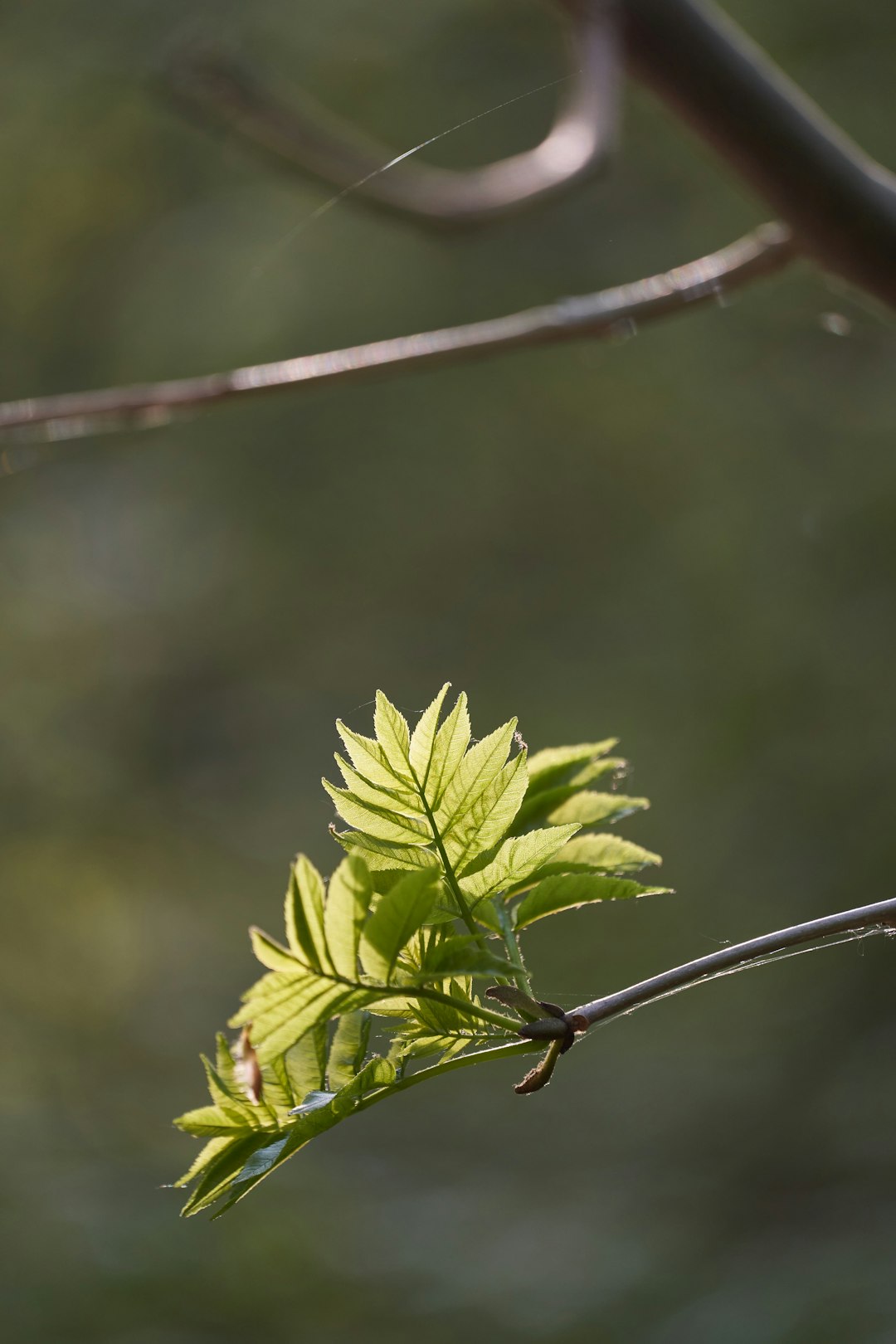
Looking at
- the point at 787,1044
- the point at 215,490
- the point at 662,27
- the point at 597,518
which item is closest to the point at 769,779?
the point at 787,1044

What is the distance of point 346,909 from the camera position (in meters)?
0.22

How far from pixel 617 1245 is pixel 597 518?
140cm

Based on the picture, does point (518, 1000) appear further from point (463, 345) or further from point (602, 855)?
point (463, 345)

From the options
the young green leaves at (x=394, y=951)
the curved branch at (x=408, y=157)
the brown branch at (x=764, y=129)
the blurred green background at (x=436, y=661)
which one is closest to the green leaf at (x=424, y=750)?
the young green leaves at (x=394, y=951)

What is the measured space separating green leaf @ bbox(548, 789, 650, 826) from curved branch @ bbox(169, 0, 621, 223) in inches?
17.6

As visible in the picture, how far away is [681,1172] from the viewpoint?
192 cm

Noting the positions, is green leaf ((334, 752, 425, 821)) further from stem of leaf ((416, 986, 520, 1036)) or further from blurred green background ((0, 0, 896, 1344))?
blurred green background ((0, 0, 896, 1344))

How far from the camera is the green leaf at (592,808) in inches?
11.9

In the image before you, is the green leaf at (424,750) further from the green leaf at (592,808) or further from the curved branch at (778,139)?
the curved branch at (778,139)

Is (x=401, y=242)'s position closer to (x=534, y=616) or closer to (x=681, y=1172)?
(x=534, y=616)

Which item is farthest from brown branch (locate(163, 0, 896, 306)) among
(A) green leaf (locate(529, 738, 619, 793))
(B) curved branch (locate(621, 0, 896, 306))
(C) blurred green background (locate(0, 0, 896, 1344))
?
(C) blurred green background (locate(0, 0, 896, 1344))

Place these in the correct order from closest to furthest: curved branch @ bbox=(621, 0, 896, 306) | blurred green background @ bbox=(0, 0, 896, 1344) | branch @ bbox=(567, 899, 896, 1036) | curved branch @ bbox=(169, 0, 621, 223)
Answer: branch @ bbox=(567, 899, 896, 1036) < curved branch @ bbox=(621, 0, 896, 306) < curved branch @ bbox=(169, 0, 621, 223) < blurred green background @ bbox=(0, 0, 896, 1344)

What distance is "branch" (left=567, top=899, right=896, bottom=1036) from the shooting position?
0.70 ft

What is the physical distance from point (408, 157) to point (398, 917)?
2.58 ft
